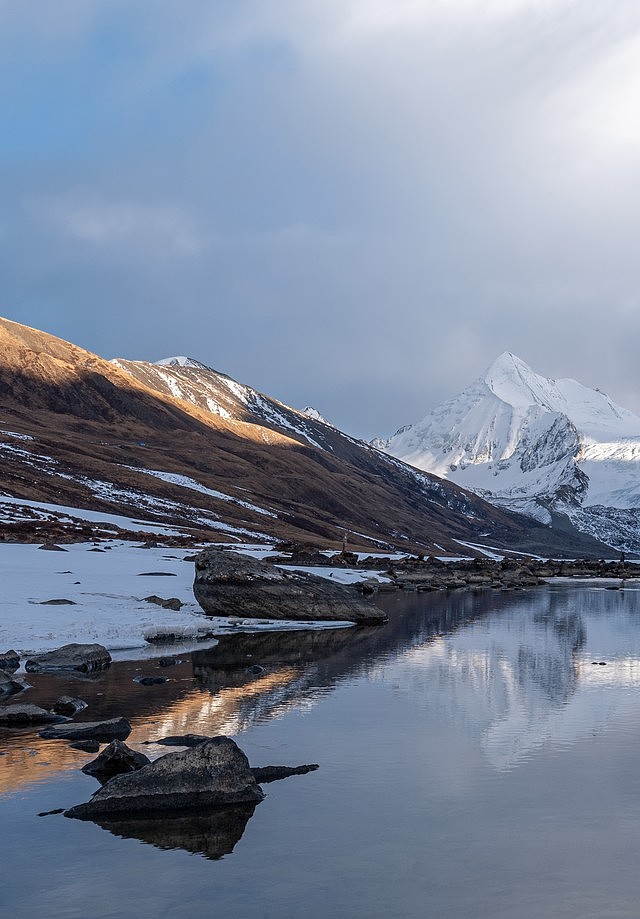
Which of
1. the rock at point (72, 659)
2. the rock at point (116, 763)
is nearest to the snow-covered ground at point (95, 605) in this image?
the rock at point (72, 659)

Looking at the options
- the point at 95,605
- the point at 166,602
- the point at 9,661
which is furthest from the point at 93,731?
the point at 166,602

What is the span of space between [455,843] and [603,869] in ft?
7.70

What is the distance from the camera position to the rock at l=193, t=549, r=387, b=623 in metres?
45.8

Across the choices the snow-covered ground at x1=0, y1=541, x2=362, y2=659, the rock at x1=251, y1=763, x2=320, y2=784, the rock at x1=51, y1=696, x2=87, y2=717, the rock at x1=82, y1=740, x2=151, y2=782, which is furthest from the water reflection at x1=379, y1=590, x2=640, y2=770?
the snow-covered ground at x1=0, y1=541, x2=362, y2=659

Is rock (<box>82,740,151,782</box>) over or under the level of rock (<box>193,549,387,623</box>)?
under

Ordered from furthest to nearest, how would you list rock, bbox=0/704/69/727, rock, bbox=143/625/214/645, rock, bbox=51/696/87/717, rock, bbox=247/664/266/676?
1. rock, bbox=143/625/214/645
2. rock, bbox=247/664/266/676
3. rock, bbox=51/696/87/717
4. rock, bbox=0/704/69/727

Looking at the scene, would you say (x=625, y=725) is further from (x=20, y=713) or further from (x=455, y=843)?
(x=20, y=713)

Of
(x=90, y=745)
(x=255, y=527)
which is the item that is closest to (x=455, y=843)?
(x=90, y=745)

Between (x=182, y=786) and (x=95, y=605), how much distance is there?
85.7ft

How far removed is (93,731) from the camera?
21.0 m

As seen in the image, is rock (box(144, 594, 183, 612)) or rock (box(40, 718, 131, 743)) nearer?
rock (box(40, 718, 131, 743))

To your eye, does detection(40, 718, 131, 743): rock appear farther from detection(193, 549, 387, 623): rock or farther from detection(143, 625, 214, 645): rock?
detection(193, 549, 387, 623): rock

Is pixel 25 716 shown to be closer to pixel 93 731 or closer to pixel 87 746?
pixel 93 731

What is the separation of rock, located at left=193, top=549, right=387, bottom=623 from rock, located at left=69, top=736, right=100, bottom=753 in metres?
25.2
